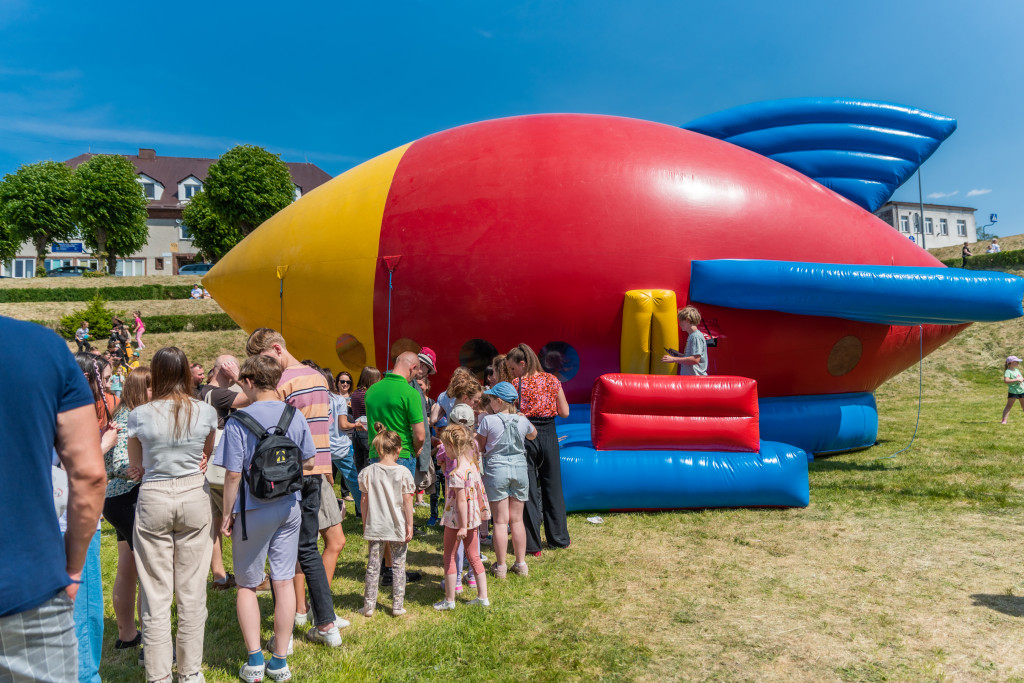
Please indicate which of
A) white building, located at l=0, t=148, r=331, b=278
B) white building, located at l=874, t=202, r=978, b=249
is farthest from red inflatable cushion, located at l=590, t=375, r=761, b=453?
white building, located at l=874, t=202, r=978, b=249

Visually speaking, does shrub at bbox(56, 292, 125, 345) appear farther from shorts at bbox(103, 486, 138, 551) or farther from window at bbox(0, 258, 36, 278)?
window at bbox(0, 258, 36, 278)

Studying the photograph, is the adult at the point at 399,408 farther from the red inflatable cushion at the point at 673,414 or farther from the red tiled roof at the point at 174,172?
the red tiled roof at the point at 174,172

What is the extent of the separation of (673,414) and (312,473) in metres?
4.09

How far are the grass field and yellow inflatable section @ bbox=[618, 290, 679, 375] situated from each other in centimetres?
168

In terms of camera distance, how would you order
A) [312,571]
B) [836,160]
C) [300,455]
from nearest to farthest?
[300,455], [312,571], [836,160]

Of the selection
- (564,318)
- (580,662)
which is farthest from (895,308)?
(580,662)

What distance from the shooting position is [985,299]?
24.3 feet

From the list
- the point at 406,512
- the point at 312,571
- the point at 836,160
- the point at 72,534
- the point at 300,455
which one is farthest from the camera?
the point at 836,160

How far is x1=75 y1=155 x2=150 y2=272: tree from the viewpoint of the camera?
3947cm

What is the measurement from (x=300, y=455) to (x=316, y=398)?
2.03 feet

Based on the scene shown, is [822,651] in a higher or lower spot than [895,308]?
lower

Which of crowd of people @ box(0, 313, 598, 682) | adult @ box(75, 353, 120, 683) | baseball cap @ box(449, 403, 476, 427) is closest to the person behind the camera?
crowd of people @ box(0, 313, 598, 682)

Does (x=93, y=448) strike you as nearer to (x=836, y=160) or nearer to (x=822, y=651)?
(x=822, y=651)

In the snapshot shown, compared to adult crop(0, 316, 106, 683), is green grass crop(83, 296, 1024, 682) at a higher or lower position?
lower
